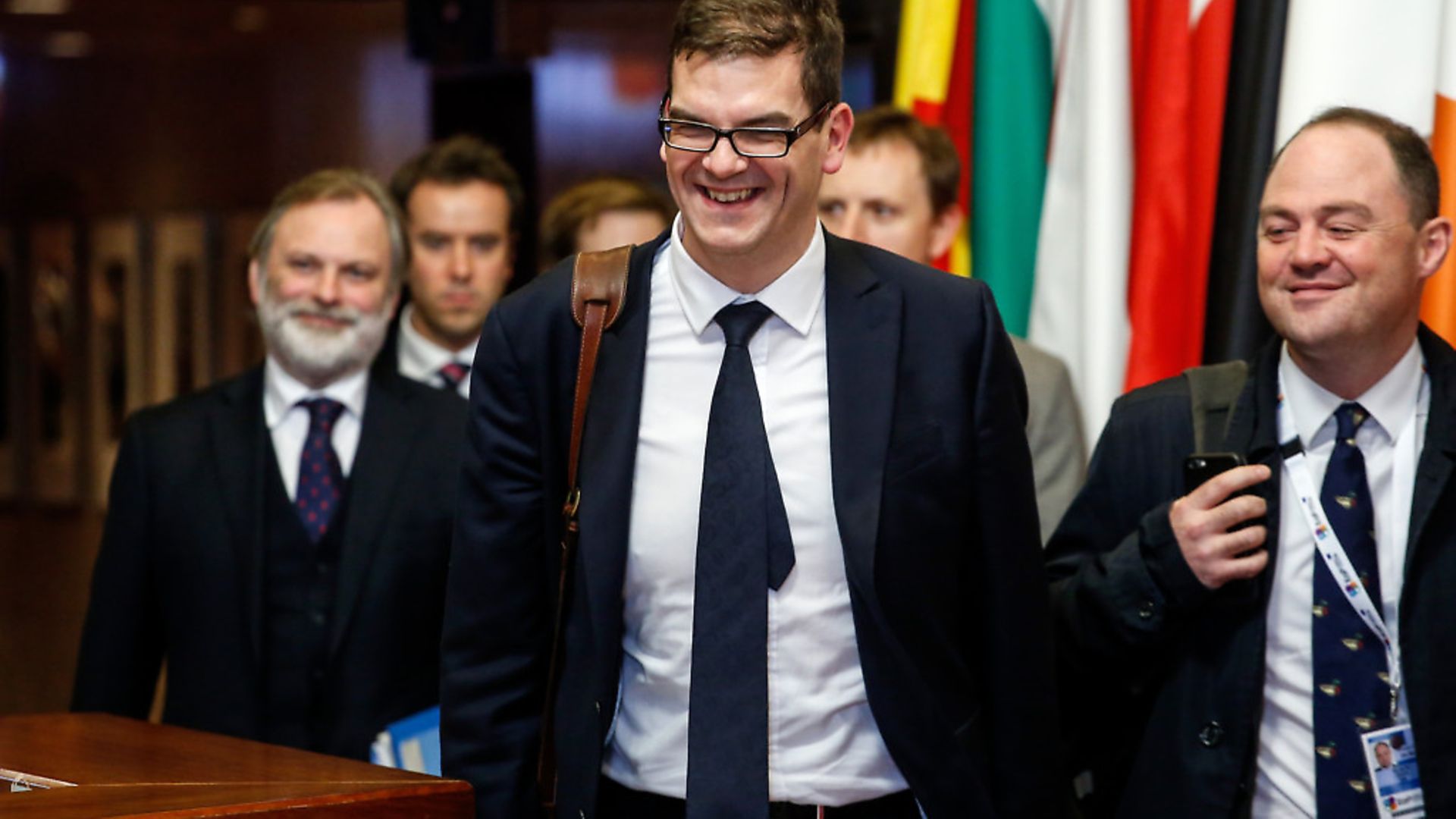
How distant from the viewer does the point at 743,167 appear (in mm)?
2107

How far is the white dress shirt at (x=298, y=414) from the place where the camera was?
10.8 ft

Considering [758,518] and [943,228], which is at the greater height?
[943,228]

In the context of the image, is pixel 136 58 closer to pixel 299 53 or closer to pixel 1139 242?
pixel 299 53

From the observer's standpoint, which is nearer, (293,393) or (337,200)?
(293,393)

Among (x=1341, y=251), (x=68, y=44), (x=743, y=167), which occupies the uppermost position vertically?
(x=68, y=44)

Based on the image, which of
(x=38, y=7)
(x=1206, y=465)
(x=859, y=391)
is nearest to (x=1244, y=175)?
(x=1206, y=465)

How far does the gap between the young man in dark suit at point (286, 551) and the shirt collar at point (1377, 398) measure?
5.16 feet

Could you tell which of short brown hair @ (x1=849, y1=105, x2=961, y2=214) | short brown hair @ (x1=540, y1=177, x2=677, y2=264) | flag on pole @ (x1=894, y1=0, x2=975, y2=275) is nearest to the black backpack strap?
short brown hair @ (x1=849, y1=105, x2=961, y2=214)

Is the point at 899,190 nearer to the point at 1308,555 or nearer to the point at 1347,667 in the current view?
the point at 1308,555

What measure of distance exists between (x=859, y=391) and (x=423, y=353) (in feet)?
7.26

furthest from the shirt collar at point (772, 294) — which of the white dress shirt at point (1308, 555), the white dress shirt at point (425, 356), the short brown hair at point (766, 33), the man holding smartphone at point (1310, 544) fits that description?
the white dress shirt at point (425, 356)

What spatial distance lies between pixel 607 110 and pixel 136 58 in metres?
3.44

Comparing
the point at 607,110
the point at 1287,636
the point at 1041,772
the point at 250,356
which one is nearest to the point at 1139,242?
the point at 1287,636

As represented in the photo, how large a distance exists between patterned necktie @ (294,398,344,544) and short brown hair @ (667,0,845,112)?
137 cm
